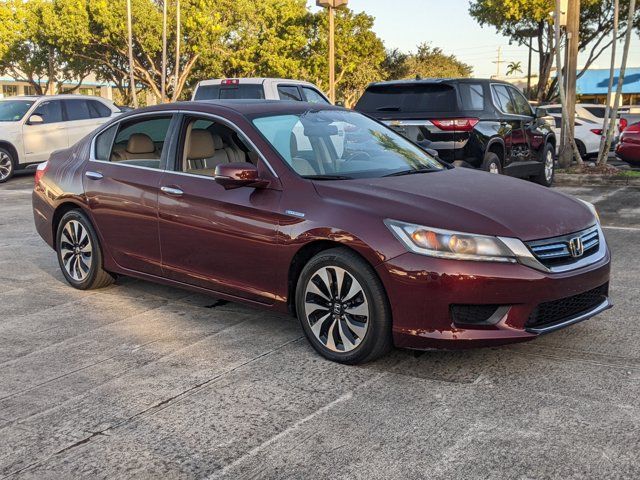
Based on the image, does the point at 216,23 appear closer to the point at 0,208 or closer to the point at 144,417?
the point at 0,208

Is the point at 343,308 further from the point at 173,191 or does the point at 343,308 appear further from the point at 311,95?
the point at 311,95

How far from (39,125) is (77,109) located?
100 cm

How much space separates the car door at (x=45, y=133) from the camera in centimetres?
1697

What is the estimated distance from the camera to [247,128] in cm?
539

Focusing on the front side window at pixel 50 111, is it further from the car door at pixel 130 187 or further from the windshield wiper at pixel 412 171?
the windshield wiper at pixel 412 171

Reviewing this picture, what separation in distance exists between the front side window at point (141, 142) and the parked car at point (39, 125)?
1132 centimetres

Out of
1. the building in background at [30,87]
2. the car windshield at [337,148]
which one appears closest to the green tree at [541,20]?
the car windshield at [337,148]

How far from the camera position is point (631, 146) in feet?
50.4

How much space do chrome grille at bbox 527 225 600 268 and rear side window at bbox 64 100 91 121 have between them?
15.0 meters

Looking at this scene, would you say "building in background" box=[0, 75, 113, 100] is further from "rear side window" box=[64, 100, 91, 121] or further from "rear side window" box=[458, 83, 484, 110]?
"rear side window" box=[458, 83, 484, 110]

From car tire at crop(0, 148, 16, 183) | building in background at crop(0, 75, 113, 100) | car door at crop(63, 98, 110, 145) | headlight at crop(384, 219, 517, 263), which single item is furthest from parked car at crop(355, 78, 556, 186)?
building in background at crop(0, 75, 113, 100)

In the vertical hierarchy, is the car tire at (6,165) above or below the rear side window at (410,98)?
below

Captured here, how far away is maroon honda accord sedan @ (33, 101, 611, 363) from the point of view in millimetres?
4340

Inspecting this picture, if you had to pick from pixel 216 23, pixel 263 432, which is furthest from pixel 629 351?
pixel 216 23
